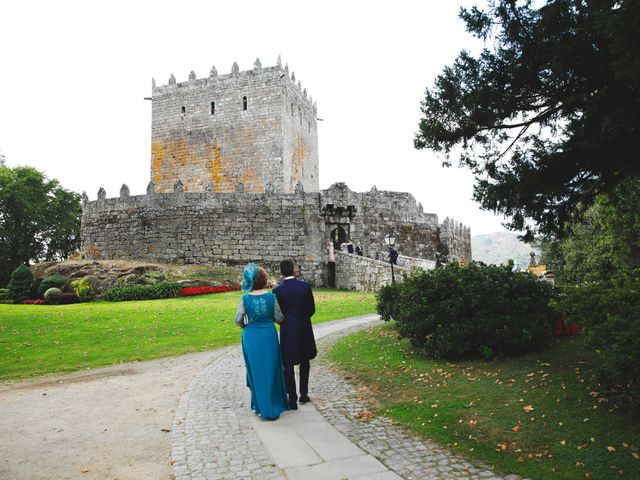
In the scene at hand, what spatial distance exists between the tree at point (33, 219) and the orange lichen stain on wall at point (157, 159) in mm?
16347

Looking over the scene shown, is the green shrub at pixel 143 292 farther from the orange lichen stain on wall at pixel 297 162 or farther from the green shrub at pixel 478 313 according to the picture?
the green shrub at pixel 478 313

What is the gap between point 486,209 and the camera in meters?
8.83

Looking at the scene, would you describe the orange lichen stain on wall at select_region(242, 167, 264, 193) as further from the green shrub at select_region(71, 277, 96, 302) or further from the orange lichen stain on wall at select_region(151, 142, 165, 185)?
the green shrub at select_region(71, 277, 96, 302)

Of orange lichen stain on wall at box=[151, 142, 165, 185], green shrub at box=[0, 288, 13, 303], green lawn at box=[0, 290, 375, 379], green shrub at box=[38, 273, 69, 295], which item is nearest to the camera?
green lawn at box=[0, 290, 375, 379]

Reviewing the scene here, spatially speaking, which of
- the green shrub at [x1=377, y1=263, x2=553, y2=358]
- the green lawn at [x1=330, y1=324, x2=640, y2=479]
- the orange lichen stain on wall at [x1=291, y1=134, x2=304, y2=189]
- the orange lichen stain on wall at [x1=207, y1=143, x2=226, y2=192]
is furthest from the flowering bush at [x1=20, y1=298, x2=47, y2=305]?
the green shrub at [x1=377, y1=263, x2=553, y2=358]

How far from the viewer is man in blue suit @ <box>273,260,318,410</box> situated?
6.79m

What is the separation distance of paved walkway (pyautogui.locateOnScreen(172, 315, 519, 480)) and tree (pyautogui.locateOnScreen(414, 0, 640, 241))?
4.70m

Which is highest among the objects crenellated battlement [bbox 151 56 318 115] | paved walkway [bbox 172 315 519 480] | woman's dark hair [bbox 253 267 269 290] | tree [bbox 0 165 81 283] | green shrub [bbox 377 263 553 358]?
crenellated battlement [bbox 151 56 318 115]

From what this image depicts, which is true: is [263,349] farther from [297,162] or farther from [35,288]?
[297,162]

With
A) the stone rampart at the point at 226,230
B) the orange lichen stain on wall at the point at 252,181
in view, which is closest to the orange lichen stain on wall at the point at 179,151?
the orange lichen stain on wall at the point at 252,181

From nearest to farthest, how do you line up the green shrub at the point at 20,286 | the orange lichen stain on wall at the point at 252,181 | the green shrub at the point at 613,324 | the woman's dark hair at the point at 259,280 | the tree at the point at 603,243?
the green shrub at the point at 613,324, the woman's dark hair at the point at 259,280, the tree at the point at 603,243, the green shrub at the point at 20,286, the orange lichen stain on wall at the point at 252,181

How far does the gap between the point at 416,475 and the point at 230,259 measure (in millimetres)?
25362

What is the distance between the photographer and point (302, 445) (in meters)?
5.30

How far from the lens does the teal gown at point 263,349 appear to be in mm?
6457
